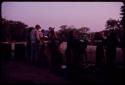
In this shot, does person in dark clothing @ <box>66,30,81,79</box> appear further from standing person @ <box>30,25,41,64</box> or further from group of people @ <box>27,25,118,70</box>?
standing person @ <box>30,25,41,64</box>

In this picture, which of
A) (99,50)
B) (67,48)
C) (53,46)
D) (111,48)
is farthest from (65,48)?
(111,48)

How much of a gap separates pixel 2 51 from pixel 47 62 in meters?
2.37

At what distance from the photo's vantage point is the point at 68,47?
309 inches

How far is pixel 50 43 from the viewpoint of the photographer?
7773 mm

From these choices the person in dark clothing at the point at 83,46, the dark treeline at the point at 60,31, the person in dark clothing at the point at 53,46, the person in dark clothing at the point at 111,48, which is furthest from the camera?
the person in dark clothing at the point at 83,46

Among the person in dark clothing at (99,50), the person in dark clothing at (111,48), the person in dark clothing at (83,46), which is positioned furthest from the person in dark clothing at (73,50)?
the person in dark clothing at (111,48)

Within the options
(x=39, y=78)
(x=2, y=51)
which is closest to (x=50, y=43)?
(x=39, y=78)

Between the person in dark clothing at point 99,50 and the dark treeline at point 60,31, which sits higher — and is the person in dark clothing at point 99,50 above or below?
below

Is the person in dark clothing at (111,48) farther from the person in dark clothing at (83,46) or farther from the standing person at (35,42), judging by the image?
the standing person at (35,42)

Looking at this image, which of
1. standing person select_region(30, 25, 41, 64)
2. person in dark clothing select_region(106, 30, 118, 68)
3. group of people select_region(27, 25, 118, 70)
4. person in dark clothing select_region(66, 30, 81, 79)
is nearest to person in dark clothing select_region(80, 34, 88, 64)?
group of people select_region(27, 25, 118, 70)

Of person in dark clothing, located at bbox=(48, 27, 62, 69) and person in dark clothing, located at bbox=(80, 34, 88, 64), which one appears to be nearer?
person in dark clothing, located at bbox=(48, 27, 62, 69)

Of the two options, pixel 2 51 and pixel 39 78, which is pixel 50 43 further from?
pixel 2 51

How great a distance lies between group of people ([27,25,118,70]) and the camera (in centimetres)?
736

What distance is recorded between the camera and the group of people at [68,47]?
7.36m
